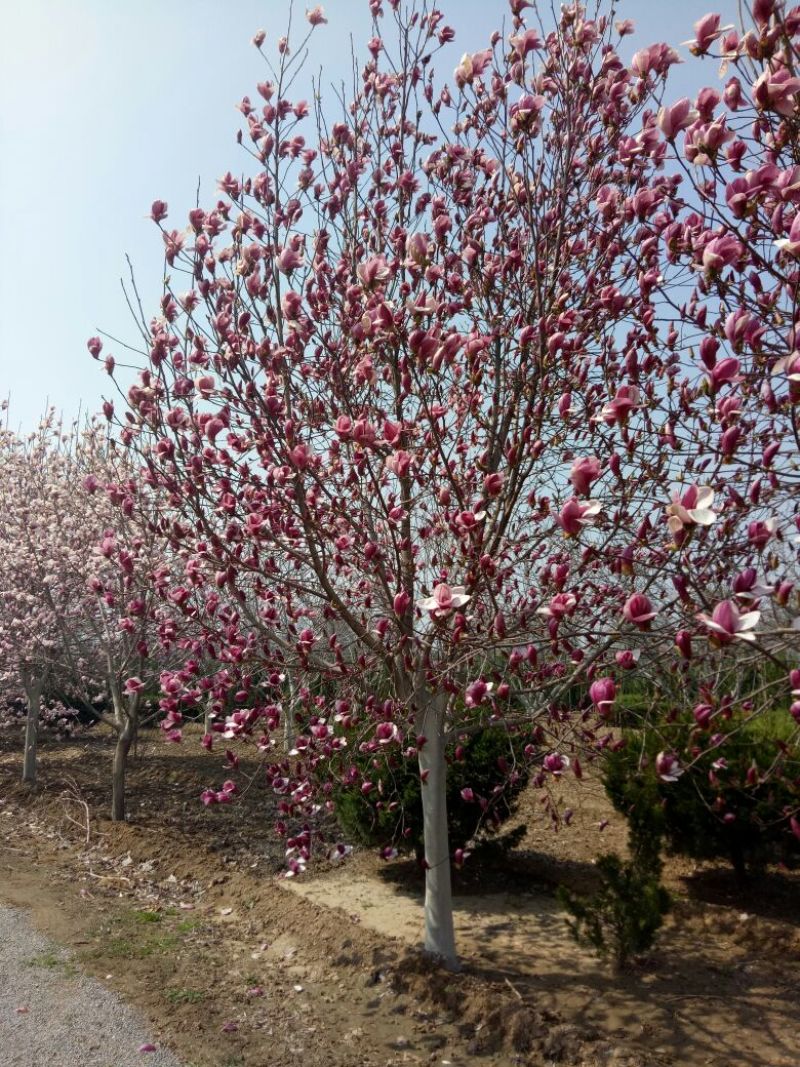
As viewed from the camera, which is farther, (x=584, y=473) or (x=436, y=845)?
(x=436, y=845)

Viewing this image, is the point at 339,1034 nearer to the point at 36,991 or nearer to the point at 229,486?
the point at 36,991

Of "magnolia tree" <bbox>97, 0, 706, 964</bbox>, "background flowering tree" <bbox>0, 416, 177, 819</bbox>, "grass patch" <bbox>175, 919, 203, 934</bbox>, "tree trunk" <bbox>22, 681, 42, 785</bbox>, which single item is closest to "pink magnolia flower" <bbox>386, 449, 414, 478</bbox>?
"magnolia tree" <bbox>97, 0, 706, 964</bbox>

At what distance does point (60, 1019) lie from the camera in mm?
4047

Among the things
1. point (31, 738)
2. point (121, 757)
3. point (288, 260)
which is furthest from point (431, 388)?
point (31, 738)

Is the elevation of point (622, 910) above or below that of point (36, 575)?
below

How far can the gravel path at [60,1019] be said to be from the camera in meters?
3.69

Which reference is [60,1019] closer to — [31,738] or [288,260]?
[288,260]

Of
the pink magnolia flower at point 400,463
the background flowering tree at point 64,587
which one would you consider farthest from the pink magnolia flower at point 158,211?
the background flowering tree at point 64,587

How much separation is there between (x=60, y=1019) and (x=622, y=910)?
2.99 metres

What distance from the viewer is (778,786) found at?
516 centimetres

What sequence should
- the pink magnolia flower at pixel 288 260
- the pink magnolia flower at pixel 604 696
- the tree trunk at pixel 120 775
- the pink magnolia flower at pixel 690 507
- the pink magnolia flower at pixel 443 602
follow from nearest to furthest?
the pink magnolia flower at pixel 690 507
the pink magnolia flower at pixel 443 602
the pink magnolia flower at pixel 604 696
the pink magnolia flower at pixel 288 260
the tree trunk at pixel 120 775

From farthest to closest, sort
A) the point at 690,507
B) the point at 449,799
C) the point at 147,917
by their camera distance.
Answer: the point at 449,799 → the point at 147,917 → the point at 690,507

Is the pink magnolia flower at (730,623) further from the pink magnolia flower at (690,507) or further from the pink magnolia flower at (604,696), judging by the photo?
the pink magnolia flower at (604,696)

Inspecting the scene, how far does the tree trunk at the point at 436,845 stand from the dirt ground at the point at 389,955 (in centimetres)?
14
